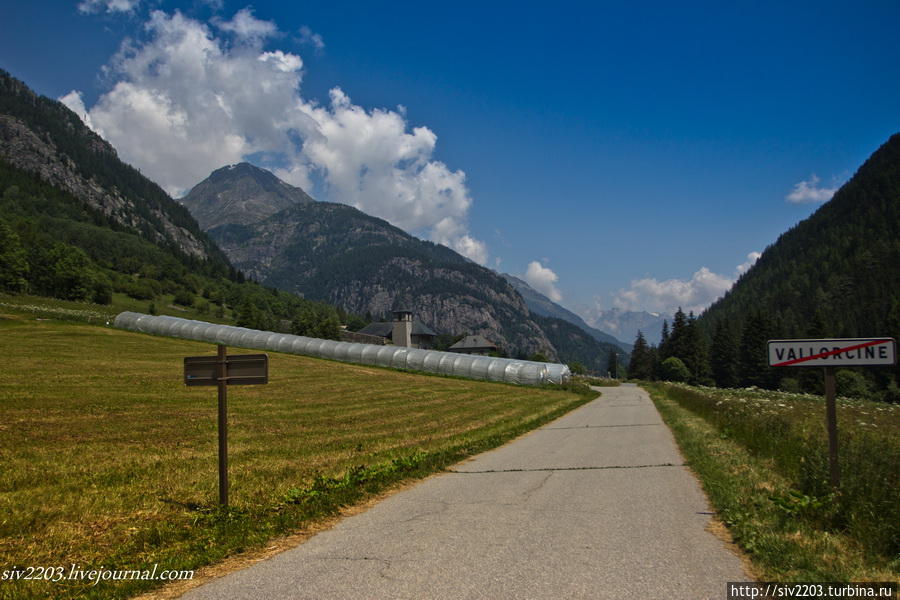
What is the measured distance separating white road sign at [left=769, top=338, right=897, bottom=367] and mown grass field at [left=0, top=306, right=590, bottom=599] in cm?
747

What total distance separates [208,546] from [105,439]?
8893mm

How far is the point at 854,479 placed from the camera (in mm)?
8172

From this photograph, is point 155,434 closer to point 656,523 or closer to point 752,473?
point 656,523

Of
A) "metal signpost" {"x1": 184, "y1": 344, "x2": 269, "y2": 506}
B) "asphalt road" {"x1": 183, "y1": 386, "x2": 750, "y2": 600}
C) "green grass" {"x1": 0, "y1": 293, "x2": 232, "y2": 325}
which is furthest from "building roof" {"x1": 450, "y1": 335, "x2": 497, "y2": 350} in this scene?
"metal signpost" {"x1": 184, "y1": 344, "x2": 269, "y2": 506}

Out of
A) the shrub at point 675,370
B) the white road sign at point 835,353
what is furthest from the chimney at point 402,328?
the white road sign at point 835,353

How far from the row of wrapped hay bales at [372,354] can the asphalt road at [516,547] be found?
1715 inches

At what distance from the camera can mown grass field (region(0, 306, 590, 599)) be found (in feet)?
23.6

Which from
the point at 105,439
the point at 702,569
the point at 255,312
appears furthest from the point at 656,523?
the point at 255,312

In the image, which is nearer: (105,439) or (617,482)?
(617,482)

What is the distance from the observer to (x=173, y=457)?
41.3 ft

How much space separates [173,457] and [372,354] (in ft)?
163

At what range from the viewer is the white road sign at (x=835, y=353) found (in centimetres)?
770

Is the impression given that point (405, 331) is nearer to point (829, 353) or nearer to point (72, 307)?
point (72, 307)

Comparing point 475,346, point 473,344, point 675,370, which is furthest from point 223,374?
point 473,344
